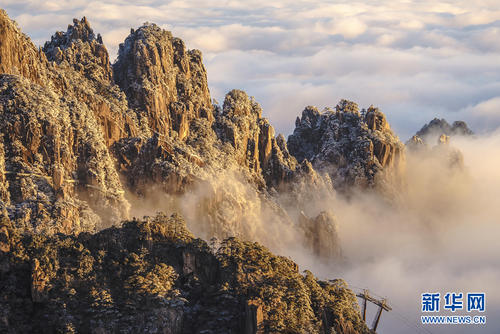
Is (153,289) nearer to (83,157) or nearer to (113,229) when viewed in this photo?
(113,229)

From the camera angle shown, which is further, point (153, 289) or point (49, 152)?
point (49, 152)

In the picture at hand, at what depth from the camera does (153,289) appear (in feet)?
381

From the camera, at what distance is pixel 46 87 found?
171 metres

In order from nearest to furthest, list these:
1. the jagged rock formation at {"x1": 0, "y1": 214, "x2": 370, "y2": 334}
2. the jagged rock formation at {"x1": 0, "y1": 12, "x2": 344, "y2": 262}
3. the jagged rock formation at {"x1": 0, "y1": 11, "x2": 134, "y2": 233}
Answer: the jagged rock formation at {"x1": 0, "y1": 214, "x2": 370, "y2": 334} → the jagged rock formation at {"x1": 0, "y1": 11, "x2": 134, "y2": 233} → the jagged rock formation at {"x1": 0, "y1": 12, "x2": 344, "y2": 262}

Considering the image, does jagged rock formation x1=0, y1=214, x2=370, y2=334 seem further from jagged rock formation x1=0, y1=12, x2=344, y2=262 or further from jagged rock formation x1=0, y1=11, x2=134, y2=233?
jagged rock formation x1=0, y1=11, x2=134, y2=233

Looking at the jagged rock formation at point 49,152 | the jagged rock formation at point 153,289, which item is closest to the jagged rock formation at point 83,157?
the jagged rock formation at point 49,152

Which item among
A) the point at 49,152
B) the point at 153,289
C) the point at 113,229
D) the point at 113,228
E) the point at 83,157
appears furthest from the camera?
the point at 83,157

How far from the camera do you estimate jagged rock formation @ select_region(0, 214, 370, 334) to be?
112875mm

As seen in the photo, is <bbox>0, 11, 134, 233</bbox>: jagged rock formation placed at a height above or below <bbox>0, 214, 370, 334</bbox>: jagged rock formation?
above


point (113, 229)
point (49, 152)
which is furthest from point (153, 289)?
point (49, 152)

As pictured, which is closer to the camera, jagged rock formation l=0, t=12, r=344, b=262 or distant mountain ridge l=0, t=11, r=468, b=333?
distant mountain ridge l=0, t=11, r=468, b=333

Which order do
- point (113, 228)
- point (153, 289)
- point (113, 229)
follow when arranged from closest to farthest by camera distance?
point (153, 289) < point (113, 229) < point (113, 228)

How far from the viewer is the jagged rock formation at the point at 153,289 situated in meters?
113

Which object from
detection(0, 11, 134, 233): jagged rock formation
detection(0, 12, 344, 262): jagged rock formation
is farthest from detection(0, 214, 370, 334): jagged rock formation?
detection(0, 11, 134, 233): jagged rock formation
